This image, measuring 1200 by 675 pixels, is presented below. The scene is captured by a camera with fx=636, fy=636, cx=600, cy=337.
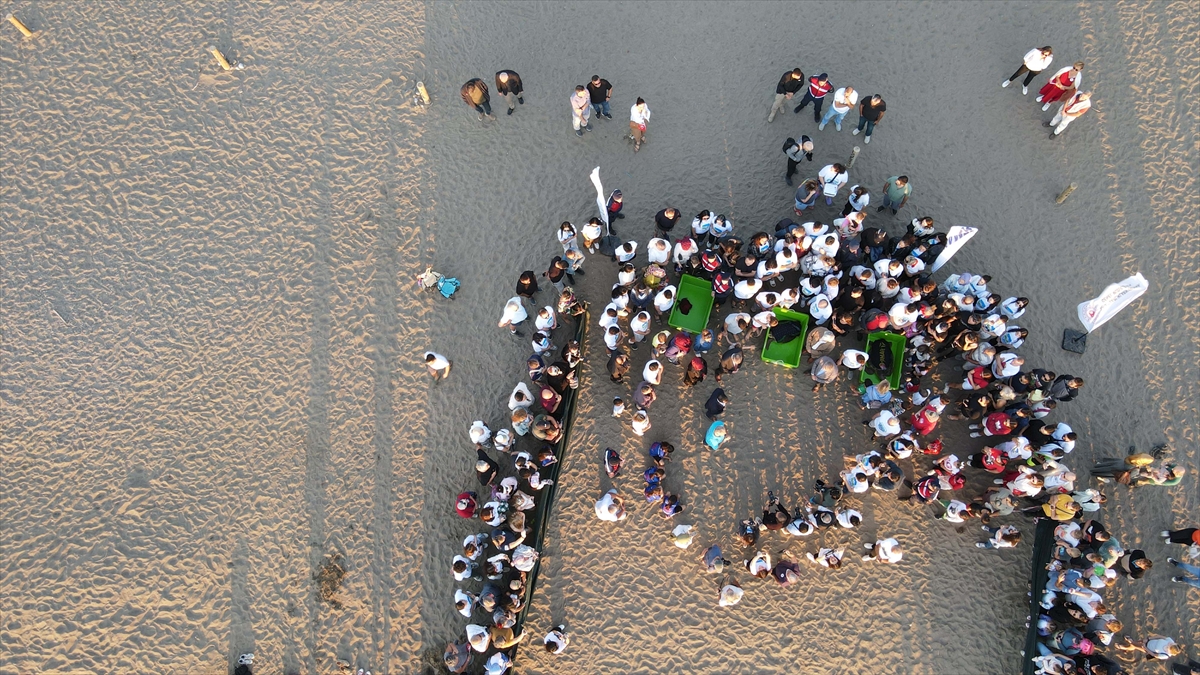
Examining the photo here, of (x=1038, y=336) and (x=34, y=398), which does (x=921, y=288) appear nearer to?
(x=1038, y=336)

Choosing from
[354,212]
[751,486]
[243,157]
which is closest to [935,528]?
[751,486]

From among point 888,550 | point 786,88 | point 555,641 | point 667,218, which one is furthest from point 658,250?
point 555,641

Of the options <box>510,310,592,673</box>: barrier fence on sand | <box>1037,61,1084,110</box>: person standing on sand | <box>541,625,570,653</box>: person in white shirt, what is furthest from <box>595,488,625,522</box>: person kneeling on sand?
<box>1037,61,1084,110</box>: person standing on sand

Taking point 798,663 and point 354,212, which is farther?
point 354,212

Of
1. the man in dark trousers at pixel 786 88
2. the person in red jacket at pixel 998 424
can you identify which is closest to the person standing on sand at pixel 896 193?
the man in dark trousers at pixel 786 88

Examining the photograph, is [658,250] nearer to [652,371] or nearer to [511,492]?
[652,371]
